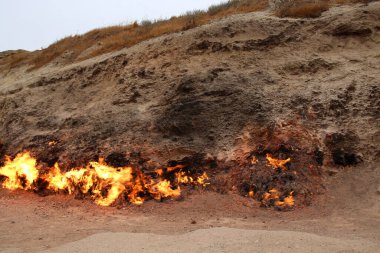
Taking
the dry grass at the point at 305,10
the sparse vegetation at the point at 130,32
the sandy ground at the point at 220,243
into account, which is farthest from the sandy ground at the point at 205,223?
the sparse vegetation at the point at 130,32

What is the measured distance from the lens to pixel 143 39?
15.0 meters

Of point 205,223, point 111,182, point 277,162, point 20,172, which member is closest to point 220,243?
point 205,223

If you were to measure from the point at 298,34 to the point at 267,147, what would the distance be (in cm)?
420

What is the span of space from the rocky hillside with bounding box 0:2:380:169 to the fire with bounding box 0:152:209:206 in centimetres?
46

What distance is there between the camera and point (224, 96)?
1119cm

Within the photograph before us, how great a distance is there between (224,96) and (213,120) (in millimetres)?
763

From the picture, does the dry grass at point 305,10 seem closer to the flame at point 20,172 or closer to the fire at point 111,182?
the fire at point 111,182

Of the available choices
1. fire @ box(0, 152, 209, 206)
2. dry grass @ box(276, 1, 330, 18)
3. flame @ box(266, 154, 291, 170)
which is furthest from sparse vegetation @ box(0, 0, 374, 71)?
fire @ box(0, 152, 209, 206)

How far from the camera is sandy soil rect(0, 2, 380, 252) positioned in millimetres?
7712

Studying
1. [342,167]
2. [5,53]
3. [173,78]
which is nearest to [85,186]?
[173,78]

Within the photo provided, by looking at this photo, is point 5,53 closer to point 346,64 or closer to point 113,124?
point 113,124

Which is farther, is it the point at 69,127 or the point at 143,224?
the point at 69,127

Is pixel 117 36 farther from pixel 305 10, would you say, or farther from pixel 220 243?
pixel 220 243

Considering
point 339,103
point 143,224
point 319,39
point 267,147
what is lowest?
point 143,224
